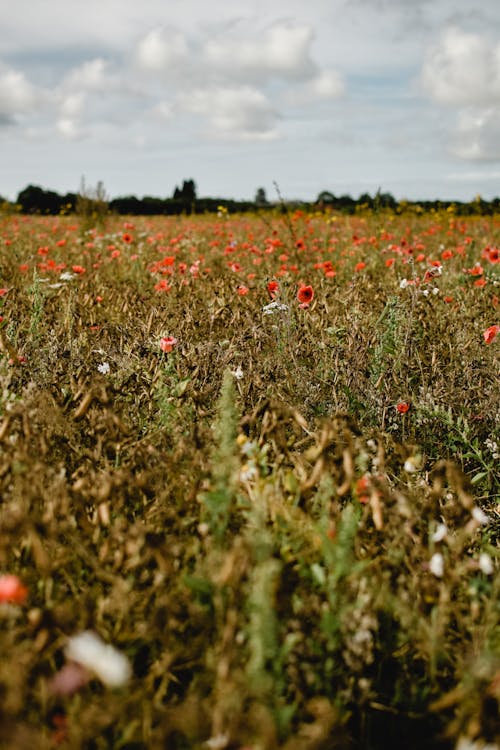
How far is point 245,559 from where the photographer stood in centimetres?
131

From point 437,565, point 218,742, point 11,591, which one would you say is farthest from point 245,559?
point 437,565

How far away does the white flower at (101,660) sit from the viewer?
3.49 feet

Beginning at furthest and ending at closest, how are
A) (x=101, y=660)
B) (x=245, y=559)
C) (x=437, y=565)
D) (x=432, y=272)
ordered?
(x=432, y=272)
(x=437, y=565)
(x=245, y=559)
(x=101, y=660)

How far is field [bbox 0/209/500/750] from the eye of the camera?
3.91 feet

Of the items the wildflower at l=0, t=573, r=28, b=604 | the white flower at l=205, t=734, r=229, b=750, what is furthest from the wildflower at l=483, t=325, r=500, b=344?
the wildflower at l=0, t=573, r=28, b=604

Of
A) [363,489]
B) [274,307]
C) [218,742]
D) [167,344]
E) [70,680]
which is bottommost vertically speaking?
[218,742]

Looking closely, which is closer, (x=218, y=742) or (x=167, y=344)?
(x=218, y=742)

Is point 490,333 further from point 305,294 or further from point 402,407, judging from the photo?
point 305,294

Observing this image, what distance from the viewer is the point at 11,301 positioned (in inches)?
155

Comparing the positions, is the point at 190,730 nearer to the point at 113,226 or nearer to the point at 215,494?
the point at 215,494

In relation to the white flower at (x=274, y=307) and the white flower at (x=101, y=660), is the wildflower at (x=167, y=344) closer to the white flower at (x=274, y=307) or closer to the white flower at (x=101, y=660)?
the white flower at (x=274, y=307)

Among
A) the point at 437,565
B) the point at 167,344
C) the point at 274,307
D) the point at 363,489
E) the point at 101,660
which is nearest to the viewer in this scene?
the point at 101,660

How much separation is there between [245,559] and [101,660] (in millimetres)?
344

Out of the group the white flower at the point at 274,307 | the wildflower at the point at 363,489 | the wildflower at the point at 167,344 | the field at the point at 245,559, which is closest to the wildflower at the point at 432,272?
the field at the point at 245,559
